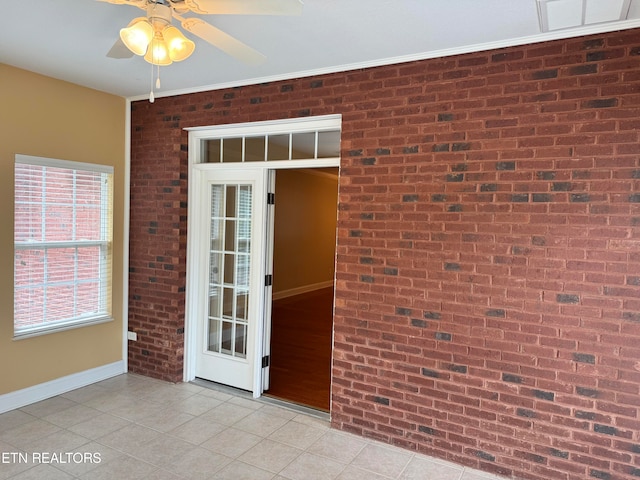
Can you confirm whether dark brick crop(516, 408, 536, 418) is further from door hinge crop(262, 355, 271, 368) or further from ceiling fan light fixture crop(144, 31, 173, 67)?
ceiling fan light fixture crop(144, 31, 173, 67)

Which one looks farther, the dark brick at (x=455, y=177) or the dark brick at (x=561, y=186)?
the dark brick at (x=455, y=177)

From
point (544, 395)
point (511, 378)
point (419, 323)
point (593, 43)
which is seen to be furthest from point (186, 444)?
point (593, 43)

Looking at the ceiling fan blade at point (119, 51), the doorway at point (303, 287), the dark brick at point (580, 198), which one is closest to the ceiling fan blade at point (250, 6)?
the ceiling fan blade at point (119, 51)

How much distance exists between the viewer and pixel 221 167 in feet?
12.9

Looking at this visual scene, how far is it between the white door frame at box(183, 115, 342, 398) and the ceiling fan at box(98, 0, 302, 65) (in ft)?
4.67

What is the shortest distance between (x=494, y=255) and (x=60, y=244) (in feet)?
11.8

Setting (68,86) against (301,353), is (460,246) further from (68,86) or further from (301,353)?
(68,86)

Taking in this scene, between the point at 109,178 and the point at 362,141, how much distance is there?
2592mm

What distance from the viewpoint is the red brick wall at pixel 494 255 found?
2.40m

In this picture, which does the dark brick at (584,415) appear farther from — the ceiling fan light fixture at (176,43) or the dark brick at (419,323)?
the ceiling fan light fixture at (176,43)

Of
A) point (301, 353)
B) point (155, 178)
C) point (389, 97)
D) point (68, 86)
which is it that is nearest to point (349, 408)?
point (301, 353)

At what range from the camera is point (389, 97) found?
3.01 m

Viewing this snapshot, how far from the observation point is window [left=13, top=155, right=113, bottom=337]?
3467mm

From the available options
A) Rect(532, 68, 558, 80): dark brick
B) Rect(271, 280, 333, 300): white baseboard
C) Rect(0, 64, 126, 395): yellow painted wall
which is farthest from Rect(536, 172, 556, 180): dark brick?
Rect(271, 280, 333, 300): white baseboard
